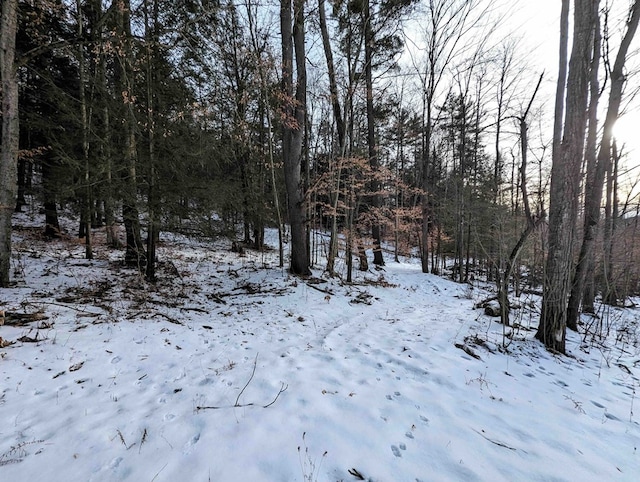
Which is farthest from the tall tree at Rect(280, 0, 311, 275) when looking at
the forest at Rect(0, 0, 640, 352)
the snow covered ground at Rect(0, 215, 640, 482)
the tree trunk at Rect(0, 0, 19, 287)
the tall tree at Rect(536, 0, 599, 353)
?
the tall tree at Rect(536, 0, 599, 353)

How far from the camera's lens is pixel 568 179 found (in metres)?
4.12

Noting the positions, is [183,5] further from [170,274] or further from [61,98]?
[170,274]

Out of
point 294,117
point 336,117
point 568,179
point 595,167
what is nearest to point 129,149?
point 294,117

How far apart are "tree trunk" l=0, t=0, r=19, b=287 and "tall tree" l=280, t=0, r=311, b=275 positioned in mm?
5157

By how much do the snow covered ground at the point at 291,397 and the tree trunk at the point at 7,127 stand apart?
3.15ft

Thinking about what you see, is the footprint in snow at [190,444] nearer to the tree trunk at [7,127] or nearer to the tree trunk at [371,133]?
the tree trunk at [7,127]

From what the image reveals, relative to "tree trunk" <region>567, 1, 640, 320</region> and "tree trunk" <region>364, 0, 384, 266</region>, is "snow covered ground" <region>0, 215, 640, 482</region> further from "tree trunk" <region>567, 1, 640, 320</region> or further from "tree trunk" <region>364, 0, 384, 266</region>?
"tree trunk" <region>364, 0, 384, 266</region>

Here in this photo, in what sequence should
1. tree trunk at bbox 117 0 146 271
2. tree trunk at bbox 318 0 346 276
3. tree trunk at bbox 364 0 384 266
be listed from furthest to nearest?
tree trunk at bbox 364 0 384 266
tree trunk at bbox 318 0 346 276
tree trunk at bbox 117 0 146 271

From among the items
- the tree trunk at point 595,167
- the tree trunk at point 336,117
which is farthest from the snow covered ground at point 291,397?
the tree trunk at point 336,117

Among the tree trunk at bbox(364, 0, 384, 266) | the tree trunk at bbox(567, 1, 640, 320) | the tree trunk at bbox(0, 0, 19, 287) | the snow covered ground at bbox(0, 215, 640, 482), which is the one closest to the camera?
the snow covered ground at bbox(0, 215, 640, 482)

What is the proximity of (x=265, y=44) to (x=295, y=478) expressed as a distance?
11074 millimetres

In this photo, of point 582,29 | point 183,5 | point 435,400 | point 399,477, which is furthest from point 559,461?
point 183,5

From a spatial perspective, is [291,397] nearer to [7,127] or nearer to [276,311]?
[276,311]

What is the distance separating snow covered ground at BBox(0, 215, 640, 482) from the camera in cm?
191
